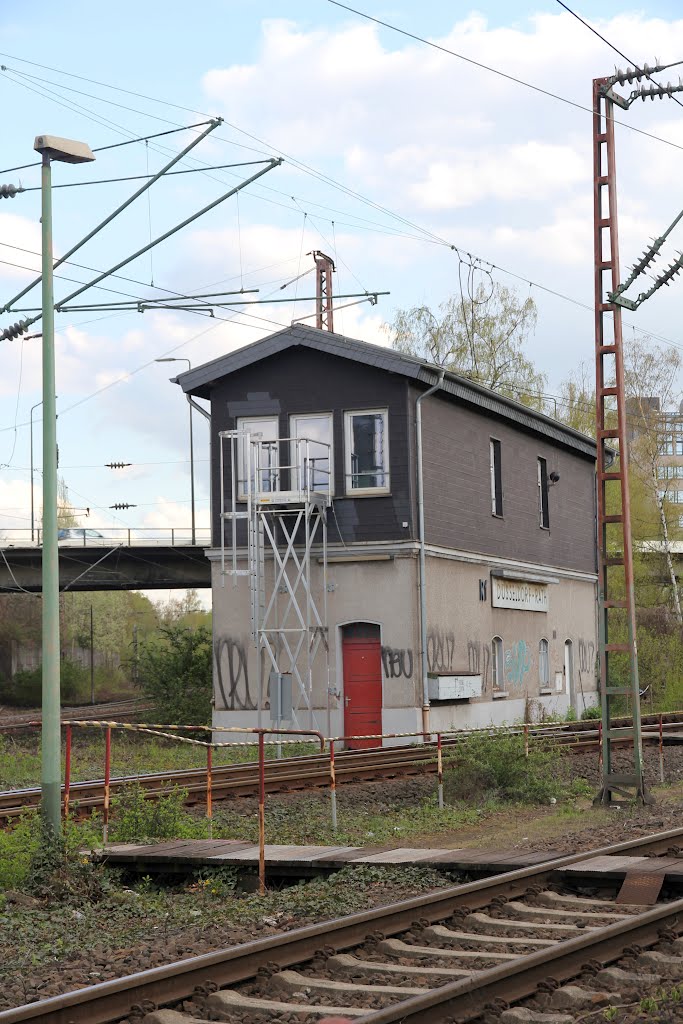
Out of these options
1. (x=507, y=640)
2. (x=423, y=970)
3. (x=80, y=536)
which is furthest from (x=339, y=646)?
(x=80, y=536)

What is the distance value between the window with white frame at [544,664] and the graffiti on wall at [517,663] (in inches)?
40.8

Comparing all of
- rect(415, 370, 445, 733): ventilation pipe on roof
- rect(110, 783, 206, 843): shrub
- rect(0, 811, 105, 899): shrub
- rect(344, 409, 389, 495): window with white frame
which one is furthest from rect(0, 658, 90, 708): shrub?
rect(0, 811, 105, 899): shrub

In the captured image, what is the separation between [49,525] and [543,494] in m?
26.5

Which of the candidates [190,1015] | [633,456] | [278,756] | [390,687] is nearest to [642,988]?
[190,1015]

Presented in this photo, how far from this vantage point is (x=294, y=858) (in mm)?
12055

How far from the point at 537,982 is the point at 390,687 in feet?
69.1

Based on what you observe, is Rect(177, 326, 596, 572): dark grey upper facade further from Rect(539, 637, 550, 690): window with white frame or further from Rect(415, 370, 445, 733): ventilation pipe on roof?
Rect(539, 637, 550, 690): window with white frame

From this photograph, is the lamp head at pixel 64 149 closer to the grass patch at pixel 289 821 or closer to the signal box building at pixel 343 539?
the grass patch at pixel 289 821

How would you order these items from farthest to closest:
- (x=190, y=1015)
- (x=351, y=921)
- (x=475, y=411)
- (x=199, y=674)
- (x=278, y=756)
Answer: (x=199, y=674) → (x=475, y=411) → (x=278, y=756) → (x=351, y=921) → (x=190, y=1015)

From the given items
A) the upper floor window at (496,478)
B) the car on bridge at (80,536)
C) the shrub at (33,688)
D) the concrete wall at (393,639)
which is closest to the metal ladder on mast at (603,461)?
the concrete wall at (393,639)

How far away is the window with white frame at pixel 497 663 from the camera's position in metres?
32.9

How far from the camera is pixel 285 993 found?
804 centimetres

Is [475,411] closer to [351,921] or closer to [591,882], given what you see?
[591,882]

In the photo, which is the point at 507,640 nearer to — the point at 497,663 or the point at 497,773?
the point at 497,663
